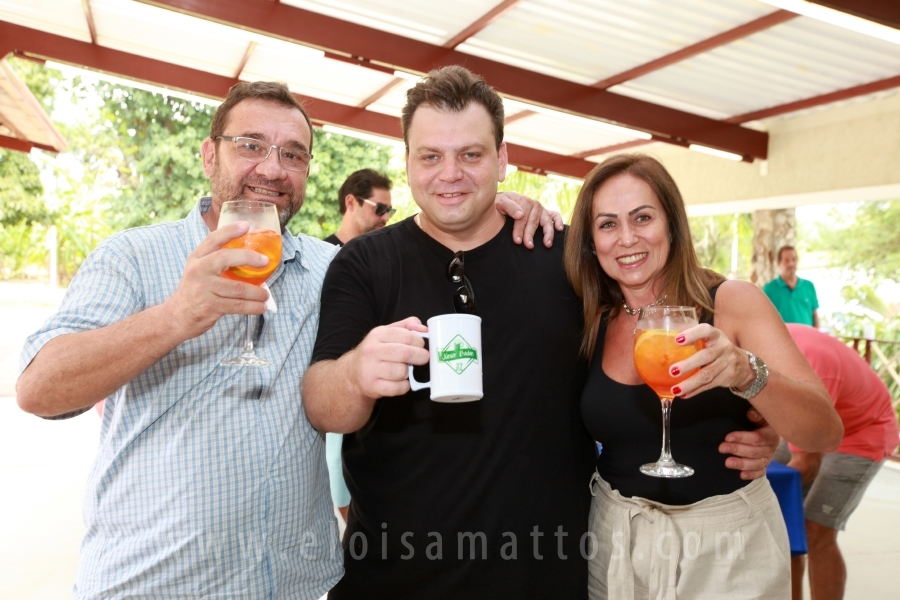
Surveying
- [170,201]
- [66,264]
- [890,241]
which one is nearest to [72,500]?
[170,201]

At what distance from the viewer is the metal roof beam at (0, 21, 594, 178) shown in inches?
334

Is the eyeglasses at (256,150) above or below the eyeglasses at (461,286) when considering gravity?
above

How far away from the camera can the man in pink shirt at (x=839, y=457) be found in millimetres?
3162

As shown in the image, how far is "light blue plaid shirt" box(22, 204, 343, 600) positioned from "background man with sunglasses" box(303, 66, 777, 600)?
0.39ft

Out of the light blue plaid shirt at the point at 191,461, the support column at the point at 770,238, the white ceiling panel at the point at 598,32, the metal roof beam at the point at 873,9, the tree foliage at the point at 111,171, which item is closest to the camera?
the light blue plaid shirt at the point at 191,461

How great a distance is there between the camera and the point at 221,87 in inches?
390

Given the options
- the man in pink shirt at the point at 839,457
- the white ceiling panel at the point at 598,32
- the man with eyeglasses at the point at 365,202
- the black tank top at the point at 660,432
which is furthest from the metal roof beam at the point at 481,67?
the black tank top at the point at 660,432

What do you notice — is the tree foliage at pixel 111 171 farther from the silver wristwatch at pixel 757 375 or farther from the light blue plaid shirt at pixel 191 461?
the silver wristwatch at pixel 757 375

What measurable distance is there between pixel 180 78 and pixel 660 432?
9531 mm

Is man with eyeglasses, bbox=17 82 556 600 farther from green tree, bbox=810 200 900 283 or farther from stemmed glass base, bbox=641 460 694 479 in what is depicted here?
green tree, bbox=810 200 900 283

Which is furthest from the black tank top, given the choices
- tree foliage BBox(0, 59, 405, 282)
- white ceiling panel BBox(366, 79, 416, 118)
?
tree foliage BBox(0, 59, 405, 282)

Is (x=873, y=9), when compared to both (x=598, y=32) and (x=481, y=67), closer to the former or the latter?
(x=598, y=32)

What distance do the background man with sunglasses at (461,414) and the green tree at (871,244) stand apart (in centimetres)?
2307

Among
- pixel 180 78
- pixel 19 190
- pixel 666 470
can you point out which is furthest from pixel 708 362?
pixel 19 190
